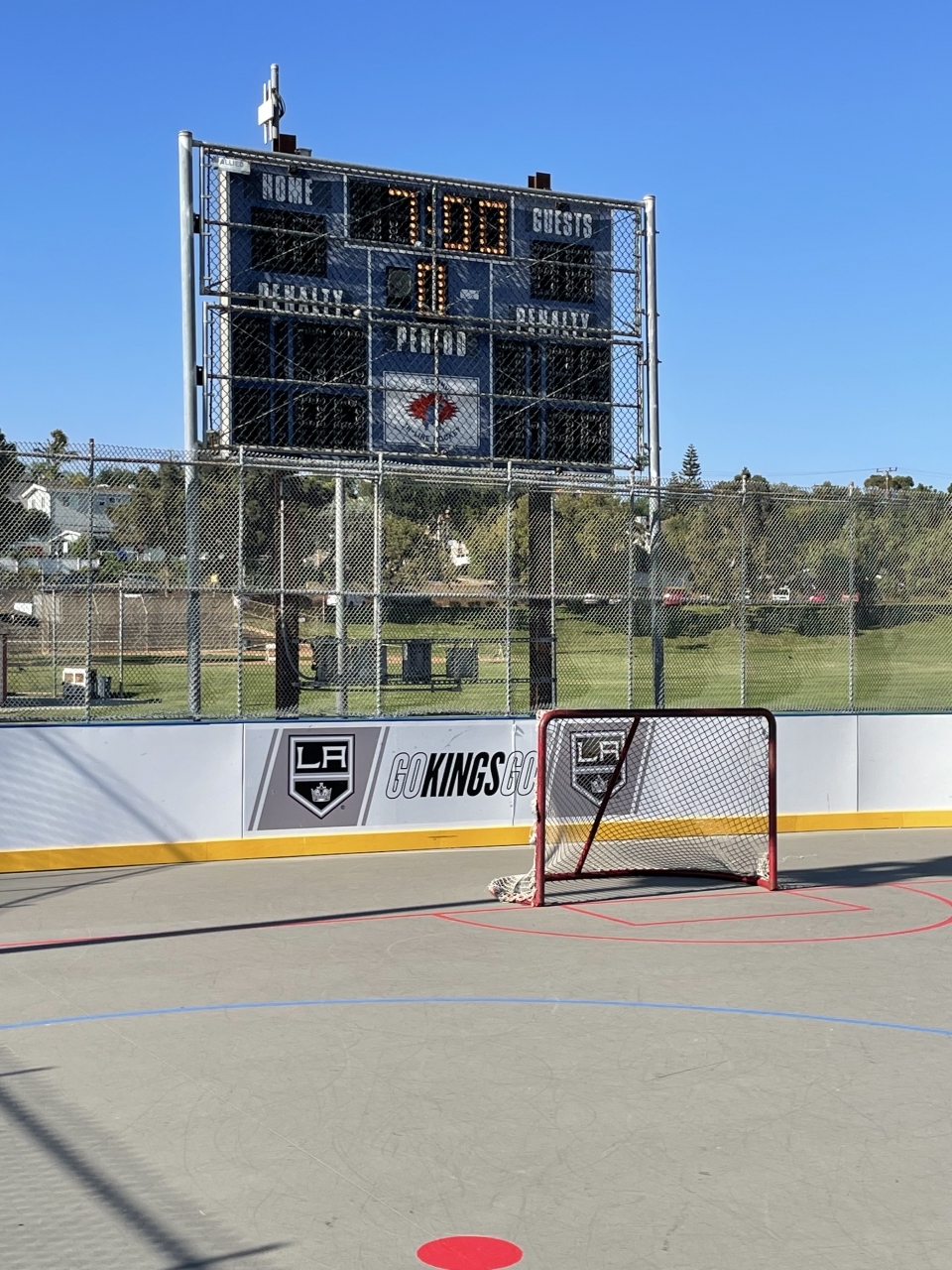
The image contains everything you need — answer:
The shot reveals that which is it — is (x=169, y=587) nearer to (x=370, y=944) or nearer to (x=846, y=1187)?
(x=370, y=944)

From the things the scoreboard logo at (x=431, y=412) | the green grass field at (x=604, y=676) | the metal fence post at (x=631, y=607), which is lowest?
the green grass field at (x=604, y=676)

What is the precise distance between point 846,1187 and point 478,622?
34.3ft

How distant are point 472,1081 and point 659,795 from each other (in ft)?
25.3

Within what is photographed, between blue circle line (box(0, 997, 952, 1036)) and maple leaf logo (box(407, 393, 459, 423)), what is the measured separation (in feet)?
34.3

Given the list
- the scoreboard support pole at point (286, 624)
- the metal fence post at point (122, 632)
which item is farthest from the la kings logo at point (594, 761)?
the metal fence post at point (122, 632)

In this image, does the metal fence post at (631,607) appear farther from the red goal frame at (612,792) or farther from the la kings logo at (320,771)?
the la kings logo at (320,771)

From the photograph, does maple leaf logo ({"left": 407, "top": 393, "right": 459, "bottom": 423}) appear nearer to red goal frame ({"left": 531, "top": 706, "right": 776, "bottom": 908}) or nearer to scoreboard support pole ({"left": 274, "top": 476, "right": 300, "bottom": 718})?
scoreboard support pole ({"left": 274, "top": 476, "right": 300, "bottom": 718})

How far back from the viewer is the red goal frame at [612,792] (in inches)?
471

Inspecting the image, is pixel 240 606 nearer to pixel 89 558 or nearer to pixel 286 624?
pixel 286 624

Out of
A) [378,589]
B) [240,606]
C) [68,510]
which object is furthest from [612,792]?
[68,510]

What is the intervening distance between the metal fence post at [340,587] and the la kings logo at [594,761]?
8.65 feet

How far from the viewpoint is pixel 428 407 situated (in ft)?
58.0

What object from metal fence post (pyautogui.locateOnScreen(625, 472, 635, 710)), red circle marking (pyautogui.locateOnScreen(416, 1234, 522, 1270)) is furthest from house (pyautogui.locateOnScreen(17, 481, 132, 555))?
red circle marking (pyautogui.locateOnScreen(416, 1234, 522, 1270))

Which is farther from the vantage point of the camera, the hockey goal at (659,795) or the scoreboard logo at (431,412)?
the scoreboard logo at (431,412)
